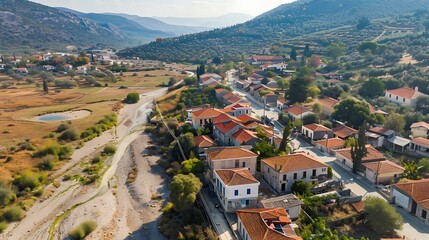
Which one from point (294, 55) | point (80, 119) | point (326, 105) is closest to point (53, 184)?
point (80, 119)

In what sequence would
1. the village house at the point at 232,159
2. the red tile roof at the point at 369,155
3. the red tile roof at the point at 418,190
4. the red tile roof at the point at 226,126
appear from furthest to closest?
the red tile roof at the point at 226,126, the red tile roof at the point at 369,155, the village house at the point at 232,159, the red tile roof at the point at 418,190

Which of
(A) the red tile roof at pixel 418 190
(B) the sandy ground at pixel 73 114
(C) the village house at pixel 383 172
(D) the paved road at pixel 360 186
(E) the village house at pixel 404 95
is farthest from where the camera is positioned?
(B) the sandy ground at pixel 73 114

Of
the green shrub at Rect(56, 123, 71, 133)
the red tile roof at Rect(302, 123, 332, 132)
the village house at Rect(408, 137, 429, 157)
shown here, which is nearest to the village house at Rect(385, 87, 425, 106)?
the village house at Rect(408, 137, 429, 157)

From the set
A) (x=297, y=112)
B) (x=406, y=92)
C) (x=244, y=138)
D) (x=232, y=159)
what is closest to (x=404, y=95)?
(x=406, y=92)

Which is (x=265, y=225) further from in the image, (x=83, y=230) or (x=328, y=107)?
(x=328, y=107)

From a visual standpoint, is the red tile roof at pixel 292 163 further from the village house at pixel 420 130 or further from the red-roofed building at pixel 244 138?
the village house at pixel 420 130

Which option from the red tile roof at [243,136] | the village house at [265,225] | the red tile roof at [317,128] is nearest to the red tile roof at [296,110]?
the red tile roof at [317,128]

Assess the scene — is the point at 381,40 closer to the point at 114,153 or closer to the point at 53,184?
the point at 114,153
